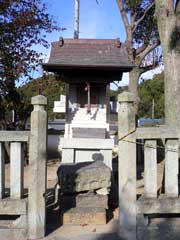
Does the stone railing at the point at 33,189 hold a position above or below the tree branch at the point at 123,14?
below

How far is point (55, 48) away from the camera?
7402 mm

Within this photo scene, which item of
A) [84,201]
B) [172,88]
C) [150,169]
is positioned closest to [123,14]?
[172,88]

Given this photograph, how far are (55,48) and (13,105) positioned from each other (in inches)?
202

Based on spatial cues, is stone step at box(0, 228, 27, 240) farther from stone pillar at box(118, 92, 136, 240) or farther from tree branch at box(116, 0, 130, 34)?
tree branch at box(116, 0, 130, 34)

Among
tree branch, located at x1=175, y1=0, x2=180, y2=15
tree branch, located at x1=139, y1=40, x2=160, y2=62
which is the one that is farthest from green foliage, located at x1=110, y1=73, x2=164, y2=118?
tree branch, located at x1=175, y1=0, x2=180, y2=15

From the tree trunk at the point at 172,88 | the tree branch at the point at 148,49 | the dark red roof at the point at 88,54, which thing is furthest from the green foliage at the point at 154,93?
the tree trunk at the point at 172,88

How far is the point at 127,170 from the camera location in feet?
14.9

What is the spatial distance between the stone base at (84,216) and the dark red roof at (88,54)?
2863 millimetres

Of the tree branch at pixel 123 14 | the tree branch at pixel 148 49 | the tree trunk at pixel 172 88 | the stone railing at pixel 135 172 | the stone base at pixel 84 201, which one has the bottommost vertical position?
the stone base at pixel 84 201

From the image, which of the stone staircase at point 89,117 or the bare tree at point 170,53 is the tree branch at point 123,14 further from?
the stone staircase at point 89,117

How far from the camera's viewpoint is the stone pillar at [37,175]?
4.54 m

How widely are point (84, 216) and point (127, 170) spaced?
103 centimetres

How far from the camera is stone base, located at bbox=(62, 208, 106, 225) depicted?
4.99 metres

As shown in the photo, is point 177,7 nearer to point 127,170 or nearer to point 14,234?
point 127,170
